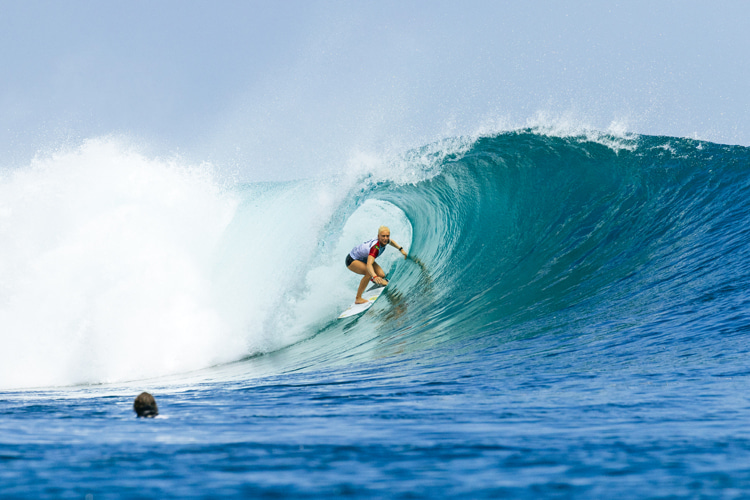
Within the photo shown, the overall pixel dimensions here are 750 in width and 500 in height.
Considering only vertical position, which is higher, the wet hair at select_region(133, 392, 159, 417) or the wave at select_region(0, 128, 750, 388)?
the wave at select_region(0, 128, 750, 388)

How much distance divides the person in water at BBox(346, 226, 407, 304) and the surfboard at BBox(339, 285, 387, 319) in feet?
0.33

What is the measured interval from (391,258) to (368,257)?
2.52 metres

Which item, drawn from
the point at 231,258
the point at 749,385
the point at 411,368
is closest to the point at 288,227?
the point at 231,258

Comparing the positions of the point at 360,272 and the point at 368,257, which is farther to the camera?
the point at 360,272

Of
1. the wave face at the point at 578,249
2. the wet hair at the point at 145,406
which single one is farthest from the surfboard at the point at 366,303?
the wet hair at the point at 145,406

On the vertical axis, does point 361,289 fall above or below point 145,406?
above

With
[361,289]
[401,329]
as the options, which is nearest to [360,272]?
[361,289]

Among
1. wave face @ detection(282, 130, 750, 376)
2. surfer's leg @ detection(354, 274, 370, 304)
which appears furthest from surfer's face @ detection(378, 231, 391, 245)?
wave face @ detection(282, 130, 750, 376)

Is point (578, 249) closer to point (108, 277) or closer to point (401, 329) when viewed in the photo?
point (401, 329)

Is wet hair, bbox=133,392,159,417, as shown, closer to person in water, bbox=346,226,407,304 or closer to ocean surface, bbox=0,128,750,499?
ocean surface, bbox=0,128,750,499

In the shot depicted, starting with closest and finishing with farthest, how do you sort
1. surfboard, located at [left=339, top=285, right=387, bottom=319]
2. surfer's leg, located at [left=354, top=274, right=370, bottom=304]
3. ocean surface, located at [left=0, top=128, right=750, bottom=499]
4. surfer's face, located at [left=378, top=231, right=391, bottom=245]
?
ocean surface, located at [left=0, top=128, right=750, bottom=499], surfer's face, located at [left=378, top=231, right=391, bottom=245], surfboard, located at [left=339, top=285, right=387, bottom=319], surfer's leg, located at [left=354, top=274, right=370, bottom=304]

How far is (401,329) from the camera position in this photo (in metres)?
8.83

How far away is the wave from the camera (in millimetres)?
8336

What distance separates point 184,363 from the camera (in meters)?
8.93
